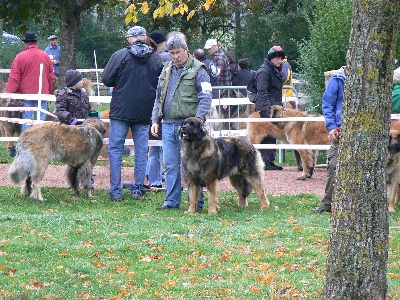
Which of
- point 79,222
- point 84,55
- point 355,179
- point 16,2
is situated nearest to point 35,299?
point 355,179

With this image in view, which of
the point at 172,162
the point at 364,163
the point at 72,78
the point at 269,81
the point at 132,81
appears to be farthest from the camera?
the point at 269,81

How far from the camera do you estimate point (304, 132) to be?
14.9 meters

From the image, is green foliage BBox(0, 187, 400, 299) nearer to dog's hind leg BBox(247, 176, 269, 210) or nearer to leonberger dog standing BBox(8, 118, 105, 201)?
dog's hind leg BBox(247, 176, 269, 210)

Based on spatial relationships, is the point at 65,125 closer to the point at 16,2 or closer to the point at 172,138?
the point at 172,138

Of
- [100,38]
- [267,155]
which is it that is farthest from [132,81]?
[100,38]

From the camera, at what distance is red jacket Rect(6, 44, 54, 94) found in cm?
1536

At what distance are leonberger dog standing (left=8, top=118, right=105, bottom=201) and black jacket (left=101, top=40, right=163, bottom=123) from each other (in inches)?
22.4

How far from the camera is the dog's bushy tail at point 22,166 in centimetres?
1080

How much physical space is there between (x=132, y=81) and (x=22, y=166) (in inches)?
71.3

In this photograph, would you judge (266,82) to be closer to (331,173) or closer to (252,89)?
(252,89)

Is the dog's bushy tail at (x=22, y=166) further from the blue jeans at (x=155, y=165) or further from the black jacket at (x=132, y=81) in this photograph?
the blue jeans at (x=155, y=165)

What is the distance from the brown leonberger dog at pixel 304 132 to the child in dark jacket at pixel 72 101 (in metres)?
4.20

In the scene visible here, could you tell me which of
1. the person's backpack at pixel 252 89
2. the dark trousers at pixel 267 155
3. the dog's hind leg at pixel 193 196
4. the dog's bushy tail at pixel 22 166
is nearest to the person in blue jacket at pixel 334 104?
the dog's hind leg at pixel 193 196

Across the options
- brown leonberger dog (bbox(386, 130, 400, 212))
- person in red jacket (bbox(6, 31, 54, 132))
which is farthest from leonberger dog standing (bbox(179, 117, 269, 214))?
person in red jacket (bbox(6, 31, 54, 132))
